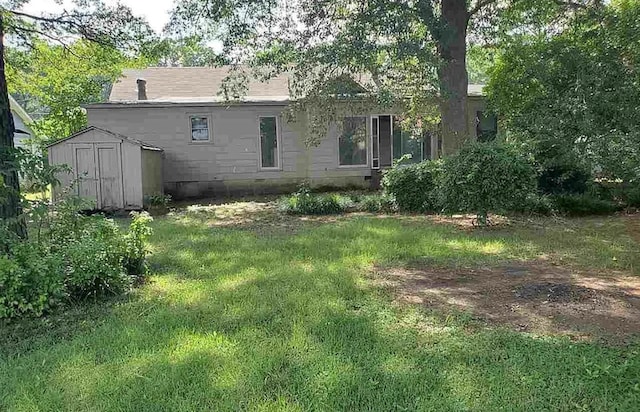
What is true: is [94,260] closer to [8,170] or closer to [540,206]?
[8,170]

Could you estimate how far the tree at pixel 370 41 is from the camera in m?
8.46

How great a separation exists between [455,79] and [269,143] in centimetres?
638

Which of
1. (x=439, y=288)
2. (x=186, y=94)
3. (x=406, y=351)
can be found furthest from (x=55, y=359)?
(x=186, y=94)

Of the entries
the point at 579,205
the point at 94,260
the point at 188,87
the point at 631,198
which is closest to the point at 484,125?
the point at 631,198

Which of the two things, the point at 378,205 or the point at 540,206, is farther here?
the point at 378,205

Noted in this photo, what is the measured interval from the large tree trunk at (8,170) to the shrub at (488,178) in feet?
20.3

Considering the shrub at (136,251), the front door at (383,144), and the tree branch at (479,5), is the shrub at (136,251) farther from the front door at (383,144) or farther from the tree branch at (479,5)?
the front door at (383,144)

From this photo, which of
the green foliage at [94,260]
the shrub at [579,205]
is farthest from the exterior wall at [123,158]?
the shrub at [579,205]

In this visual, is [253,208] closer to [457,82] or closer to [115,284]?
[457,82]

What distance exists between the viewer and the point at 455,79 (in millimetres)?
10898

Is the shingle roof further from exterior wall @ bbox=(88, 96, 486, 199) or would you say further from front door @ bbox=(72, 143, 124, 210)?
front door @ bbox=(72, 143, 124, 210)

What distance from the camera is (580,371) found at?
9.80 feet

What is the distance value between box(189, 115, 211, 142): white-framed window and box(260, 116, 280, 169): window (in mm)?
1621

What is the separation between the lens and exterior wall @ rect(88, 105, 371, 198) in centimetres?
1455
